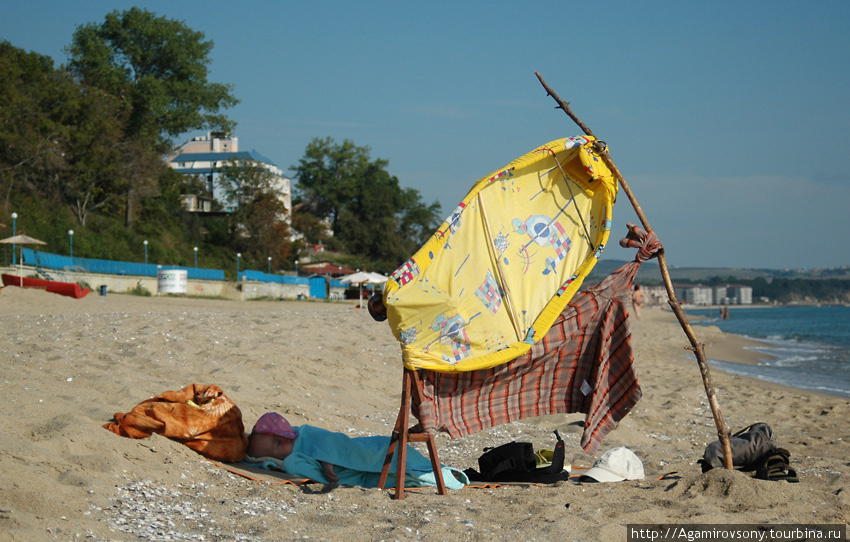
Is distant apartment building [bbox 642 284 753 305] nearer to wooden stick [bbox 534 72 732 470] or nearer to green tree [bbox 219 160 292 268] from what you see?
green tree [bbox 219 160 292 268]

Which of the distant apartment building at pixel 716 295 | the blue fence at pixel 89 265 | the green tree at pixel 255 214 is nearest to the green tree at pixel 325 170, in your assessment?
the green tree at pixel 255 214

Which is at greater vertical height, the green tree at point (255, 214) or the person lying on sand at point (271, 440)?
the green tree at point (255, 214)

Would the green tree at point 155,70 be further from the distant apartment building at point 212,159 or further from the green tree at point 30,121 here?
the distant apartment building at point 212,159

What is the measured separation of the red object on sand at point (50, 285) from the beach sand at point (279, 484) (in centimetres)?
980

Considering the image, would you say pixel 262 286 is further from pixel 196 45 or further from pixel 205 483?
pixel 205 483

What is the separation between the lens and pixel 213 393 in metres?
5.02

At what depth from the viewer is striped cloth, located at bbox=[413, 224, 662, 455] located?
4.58 meters

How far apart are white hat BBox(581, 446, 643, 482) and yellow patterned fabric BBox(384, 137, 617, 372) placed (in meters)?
Result: 1.17

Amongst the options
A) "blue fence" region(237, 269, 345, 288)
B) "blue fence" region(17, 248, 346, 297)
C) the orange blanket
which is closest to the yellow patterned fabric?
the orange blanket

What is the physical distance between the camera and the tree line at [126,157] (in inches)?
1210

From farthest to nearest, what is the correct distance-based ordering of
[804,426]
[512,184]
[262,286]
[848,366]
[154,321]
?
[262,286]
[848,366]
[154,321]
[804,426]
[512,184]

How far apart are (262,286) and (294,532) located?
3555 cm

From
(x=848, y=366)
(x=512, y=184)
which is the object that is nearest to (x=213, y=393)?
(x=512, y=184)

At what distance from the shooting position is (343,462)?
15.3 feet
